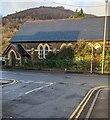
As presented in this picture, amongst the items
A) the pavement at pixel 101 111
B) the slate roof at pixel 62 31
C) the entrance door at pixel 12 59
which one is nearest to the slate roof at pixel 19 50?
the entrance door at pixel 12 59

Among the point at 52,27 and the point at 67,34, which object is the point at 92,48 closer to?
the point at 67,34

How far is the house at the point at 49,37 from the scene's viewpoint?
167 feet

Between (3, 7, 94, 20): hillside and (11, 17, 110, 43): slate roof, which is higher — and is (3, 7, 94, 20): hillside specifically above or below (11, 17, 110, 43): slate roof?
above

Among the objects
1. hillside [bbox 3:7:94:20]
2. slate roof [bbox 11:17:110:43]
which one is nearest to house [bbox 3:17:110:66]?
slate roof [bbox 11:17:110:43]

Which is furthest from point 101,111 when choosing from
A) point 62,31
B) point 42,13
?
point 42,13

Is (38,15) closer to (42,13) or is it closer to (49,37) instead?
(42,13)

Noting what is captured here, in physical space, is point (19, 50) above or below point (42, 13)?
below

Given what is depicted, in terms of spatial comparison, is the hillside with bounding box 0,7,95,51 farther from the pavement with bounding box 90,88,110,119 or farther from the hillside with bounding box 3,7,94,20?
the pavement with bounding box 90,88,110,119

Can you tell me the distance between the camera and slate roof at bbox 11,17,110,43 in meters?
52.1

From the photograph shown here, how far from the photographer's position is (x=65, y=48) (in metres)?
50.1

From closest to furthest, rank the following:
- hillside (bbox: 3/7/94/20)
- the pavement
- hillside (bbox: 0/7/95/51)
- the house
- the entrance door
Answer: the pavement
the entrance door
the house
hillside (bbox: 0/7/95/51)
hillside (bbox: 3/7/94/20)

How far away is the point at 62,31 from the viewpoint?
181 ft

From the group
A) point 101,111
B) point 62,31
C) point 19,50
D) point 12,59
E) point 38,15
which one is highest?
point 38,15

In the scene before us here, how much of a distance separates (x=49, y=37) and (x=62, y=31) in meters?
2.96
